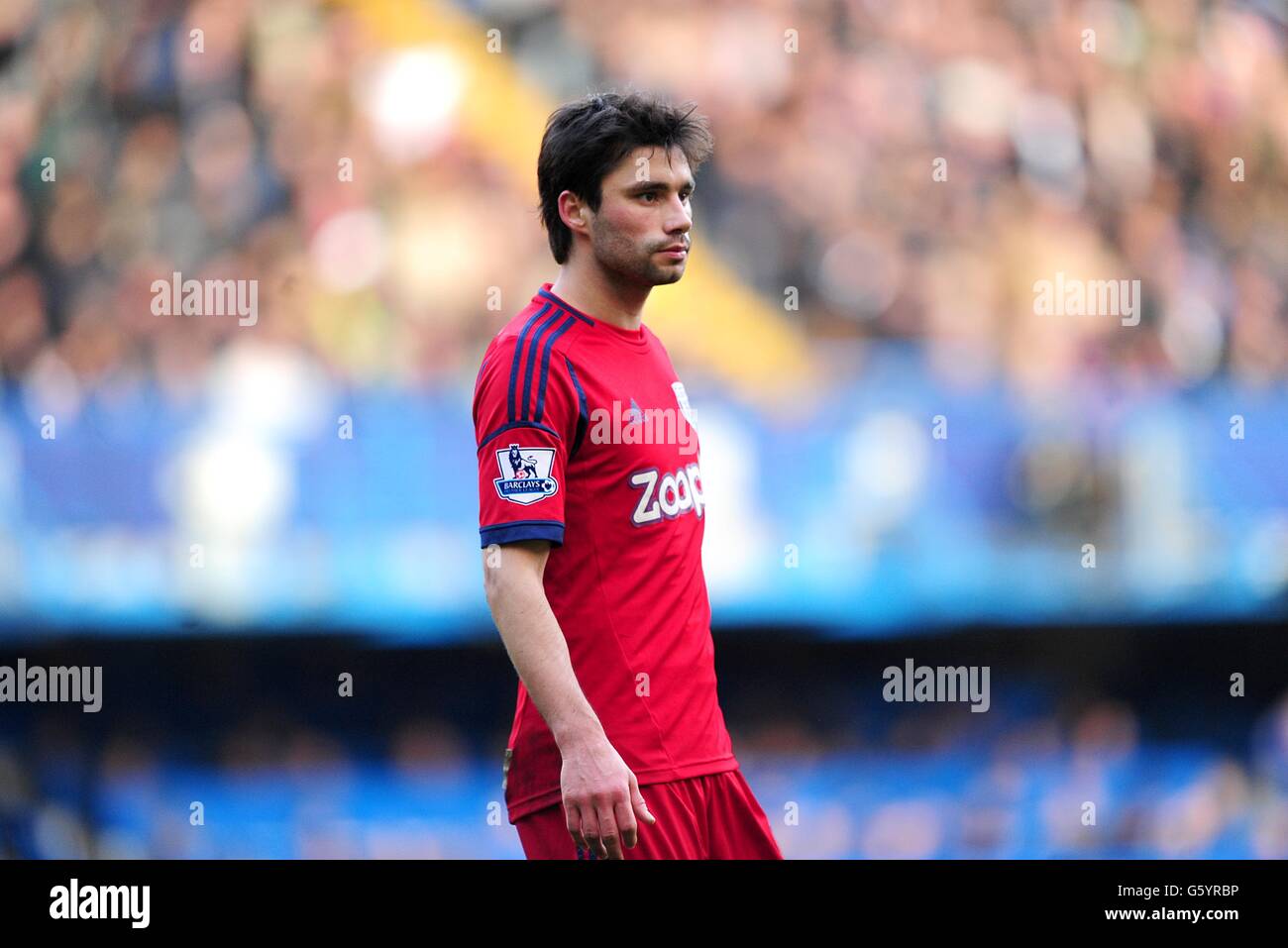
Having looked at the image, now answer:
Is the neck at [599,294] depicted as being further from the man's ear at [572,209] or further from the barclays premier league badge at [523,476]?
the barclays premier league badge at [523,476]

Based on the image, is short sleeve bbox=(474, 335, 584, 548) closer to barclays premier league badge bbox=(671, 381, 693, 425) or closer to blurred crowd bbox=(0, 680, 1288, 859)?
barclays premier league badge bbox=(671, 381, 693, 425)

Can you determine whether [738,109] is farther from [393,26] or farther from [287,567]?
[287,567]

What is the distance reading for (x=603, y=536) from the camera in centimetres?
259

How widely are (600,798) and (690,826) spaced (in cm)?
31

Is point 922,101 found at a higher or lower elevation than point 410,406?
higher

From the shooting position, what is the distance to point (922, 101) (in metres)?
4.68

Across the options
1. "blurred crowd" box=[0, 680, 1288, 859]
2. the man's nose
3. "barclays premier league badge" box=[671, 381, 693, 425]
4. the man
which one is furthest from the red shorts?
"blurred crowd" box=[0, 680, 1288, 859]

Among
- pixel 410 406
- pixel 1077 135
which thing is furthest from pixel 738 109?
pixel 410 406

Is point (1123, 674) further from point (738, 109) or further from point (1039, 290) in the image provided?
point (738, 109)

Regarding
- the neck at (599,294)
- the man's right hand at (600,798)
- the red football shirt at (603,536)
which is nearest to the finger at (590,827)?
the man's right hand at (600,798)

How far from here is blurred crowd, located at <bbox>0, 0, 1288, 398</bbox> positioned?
465 cm

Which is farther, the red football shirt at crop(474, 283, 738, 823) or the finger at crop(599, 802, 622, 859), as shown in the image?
the red football shirt at crop(474, 283, 738, 823)

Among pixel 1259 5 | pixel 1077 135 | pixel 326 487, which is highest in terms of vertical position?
pixel 1259 5

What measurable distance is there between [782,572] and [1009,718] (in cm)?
89
